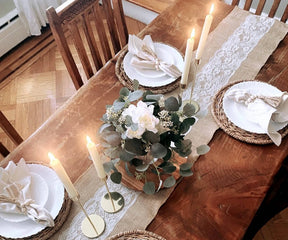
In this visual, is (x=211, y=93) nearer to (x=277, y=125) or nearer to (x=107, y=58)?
(x=277, y=125)

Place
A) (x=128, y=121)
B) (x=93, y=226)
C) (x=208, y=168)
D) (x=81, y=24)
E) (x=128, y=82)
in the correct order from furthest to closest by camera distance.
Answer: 1. (x=81, y=24)
2. (x=128, y=82)
3. (x=208, y=168)
4. (x=93, y=226)
5. (x=128, y=121)

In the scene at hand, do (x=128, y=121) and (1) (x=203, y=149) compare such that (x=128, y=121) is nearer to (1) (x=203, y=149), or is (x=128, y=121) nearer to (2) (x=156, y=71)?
(1) (x=203, y=149)

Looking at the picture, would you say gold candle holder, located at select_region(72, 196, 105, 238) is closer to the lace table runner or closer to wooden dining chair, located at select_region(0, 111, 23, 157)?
the lace table runner

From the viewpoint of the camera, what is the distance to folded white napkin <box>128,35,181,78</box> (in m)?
1.11

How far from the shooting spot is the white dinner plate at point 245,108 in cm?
101

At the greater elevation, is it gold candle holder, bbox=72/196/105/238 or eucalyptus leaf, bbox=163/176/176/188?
eucalyptus leaf, bbox=163/176/176/188

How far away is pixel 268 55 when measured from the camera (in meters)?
1.23

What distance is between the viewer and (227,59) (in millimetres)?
1235

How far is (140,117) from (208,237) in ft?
1.29

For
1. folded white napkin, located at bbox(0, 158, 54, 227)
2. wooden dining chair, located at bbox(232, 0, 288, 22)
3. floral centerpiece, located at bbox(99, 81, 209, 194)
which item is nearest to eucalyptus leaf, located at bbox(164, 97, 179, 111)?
floral centerpiece, located at bbox(99, 81, 209, 194)

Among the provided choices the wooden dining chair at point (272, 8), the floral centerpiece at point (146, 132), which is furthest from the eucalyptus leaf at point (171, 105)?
the wooden dining chair at point (272, 8)

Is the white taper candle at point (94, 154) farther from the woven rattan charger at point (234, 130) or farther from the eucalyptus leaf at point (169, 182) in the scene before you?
the woven rattan charger at point (234, 130)

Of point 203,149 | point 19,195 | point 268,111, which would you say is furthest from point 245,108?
point 19,195

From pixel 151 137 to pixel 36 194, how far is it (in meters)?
0.40
